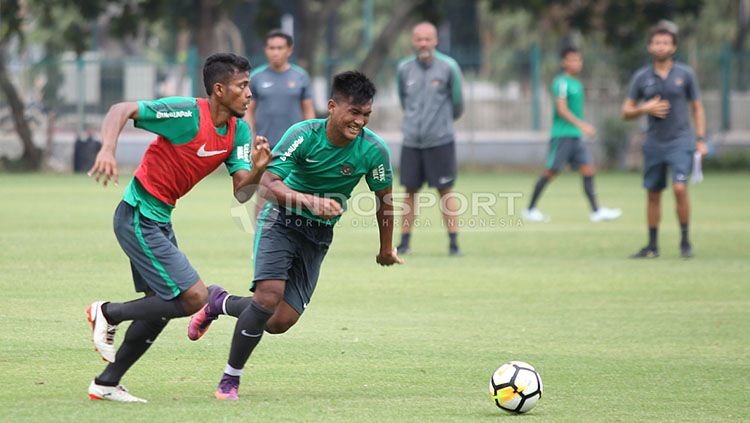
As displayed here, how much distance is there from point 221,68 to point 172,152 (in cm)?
55

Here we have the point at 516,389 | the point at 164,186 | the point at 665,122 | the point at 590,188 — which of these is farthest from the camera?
the point at 590,188

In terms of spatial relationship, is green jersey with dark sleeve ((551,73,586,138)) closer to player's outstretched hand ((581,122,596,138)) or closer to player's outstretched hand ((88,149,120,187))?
player's outstretched hand ((581,122,596,138))

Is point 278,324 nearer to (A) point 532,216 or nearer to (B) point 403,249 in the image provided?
(B) point 403,249

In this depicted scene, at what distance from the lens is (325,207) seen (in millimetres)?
6668

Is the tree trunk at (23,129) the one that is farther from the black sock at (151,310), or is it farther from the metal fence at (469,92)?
the black sock at (151,310)

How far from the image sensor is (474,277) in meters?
12.5

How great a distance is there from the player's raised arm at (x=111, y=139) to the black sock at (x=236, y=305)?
1.23 metres

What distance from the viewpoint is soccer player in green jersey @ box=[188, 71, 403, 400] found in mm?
6965

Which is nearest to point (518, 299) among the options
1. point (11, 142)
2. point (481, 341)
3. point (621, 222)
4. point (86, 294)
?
point (481, 341)

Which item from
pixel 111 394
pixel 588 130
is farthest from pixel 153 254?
pixel 588 130

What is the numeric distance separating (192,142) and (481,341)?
9.48 feet

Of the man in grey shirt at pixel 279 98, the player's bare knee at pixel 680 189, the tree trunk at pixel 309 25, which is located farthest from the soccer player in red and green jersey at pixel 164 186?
the tree trunk at pixel 309 25

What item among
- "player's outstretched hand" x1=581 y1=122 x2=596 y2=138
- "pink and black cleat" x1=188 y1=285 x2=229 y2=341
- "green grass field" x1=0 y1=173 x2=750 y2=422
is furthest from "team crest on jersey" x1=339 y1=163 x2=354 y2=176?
"player's outstretched hand" x1=581 y1=122 x2=596 y2=138

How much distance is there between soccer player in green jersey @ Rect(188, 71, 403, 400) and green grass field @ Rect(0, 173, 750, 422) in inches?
16.2
